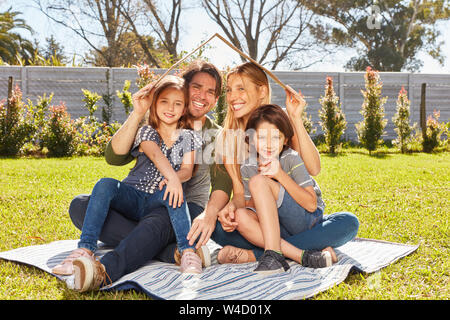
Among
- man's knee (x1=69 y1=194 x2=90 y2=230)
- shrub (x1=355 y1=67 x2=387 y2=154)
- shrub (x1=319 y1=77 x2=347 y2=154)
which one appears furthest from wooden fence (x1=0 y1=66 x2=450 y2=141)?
man's knee (x1=69 y1=194 x2=90 y2=230)

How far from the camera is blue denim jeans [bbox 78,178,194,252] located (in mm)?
2361

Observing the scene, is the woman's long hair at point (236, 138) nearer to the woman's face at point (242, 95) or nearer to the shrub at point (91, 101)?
the woman's face at point (242, 95)

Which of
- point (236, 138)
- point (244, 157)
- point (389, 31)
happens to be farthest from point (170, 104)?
Result: point (389, 31)

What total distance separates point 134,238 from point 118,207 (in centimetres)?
32

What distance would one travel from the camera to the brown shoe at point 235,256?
2654 mm

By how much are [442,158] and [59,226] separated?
7912mm

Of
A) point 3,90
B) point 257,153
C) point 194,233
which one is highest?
point 3,90

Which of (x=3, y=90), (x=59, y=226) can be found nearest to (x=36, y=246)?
(x=59, y=226)

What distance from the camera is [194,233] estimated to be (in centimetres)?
244

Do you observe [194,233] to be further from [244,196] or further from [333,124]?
[333,124]

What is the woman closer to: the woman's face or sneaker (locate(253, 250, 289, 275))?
the woman's face

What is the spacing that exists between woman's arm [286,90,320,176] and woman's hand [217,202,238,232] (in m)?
0.53
